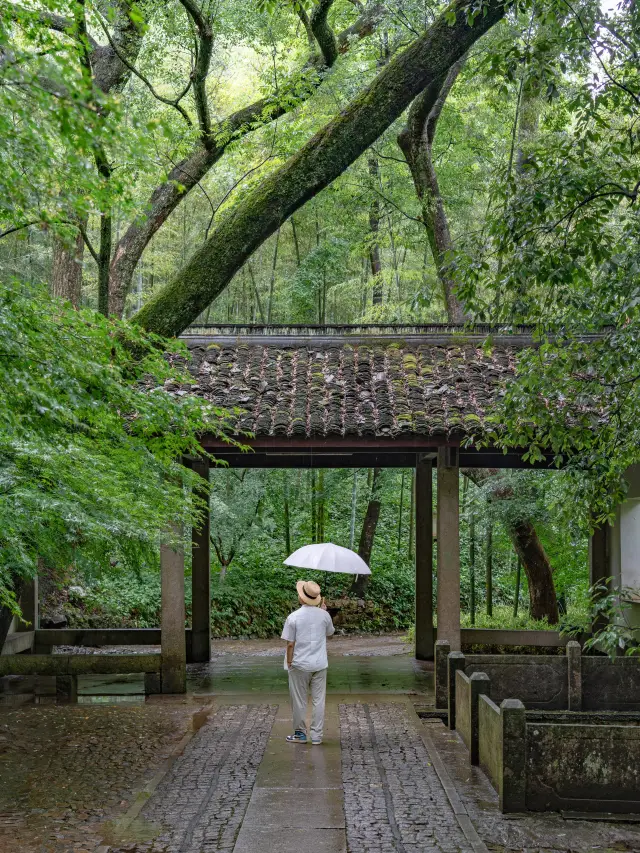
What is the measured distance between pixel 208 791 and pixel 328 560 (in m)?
2.54

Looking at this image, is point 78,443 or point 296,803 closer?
point 296,803

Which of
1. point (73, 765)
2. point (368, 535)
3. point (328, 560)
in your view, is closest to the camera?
point (73, 765)

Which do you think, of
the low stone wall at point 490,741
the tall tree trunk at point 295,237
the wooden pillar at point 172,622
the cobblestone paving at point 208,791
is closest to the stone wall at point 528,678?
the low stone wall at point 490,741

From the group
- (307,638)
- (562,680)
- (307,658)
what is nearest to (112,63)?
(307,638)

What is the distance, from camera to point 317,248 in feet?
80.9

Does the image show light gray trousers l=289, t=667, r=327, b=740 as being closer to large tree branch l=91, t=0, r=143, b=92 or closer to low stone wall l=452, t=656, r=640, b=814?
low stone wall l=452, t=656, r=640, b=814

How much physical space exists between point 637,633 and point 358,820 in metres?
6.83

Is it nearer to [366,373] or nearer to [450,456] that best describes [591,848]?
[450,456]

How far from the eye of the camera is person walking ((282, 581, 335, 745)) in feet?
27.6

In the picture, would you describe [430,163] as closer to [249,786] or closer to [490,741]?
[490,741]

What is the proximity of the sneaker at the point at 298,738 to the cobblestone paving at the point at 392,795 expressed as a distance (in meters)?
0.37

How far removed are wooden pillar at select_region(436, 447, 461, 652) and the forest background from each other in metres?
1.13

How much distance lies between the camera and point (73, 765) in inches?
312

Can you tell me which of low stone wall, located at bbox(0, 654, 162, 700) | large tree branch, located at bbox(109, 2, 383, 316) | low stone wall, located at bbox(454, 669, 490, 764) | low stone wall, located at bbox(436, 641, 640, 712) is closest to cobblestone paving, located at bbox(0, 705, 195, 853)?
low stone wall, located at bbox(0, 654, 162, 700)
